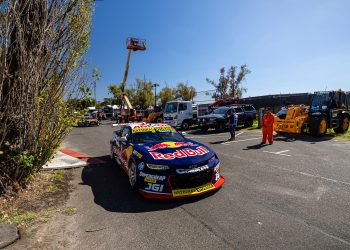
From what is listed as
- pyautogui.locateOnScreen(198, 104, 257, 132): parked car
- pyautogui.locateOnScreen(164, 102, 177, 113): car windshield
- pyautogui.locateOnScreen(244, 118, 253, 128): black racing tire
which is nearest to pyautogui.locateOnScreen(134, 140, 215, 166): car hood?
pyautogui.locateOnScreen(198, 104, 257, 132): parked car

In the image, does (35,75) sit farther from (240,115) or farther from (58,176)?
(240,115)

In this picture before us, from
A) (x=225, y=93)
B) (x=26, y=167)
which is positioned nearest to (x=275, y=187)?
(x=26, y=167)

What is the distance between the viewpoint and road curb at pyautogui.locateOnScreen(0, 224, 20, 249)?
376 cm

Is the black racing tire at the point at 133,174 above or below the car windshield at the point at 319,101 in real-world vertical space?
below

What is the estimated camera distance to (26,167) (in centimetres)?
583

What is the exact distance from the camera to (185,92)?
5812 cm

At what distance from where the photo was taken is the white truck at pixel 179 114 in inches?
797

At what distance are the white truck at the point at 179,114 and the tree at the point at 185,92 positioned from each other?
1426 inches

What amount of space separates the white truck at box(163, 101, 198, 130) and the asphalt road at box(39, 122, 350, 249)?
42.3ft

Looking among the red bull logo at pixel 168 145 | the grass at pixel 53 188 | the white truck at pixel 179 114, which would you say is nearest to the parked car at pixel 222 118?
the white truck at pixel 179 114

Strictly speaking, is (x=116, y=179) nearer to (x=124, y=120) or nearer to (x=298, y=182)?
(x=298, y=182)

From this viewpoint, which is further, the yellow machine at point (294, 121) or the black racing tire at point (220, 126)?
the black racing tire at point (220, 126)

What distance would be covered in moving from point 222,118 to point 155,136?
37.1 ft

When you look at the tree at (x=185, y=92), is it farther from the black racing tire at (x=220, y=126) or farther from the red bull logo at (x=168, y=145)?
the red bull logo at (x=168, y=145)
